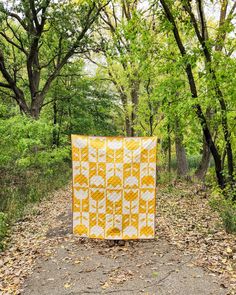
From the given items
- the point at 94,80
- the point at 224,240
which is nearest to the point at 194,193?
the point at 224,240

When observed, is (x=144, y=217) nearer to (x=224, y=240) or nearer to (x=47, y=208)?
(x=224, y=240)

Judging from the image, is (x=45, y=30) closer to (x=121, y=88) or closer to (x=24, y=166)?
(x=121, y=88)

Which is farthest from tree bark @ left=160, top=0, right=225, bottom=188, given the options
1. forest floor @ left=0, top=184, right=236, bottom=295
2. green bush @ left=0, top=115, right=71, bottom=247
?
green bush @ left=0, top=115, right=71, bottom=247

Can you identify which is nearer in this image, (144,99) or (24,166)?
(24,166)

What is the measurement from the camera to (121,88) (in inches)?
812

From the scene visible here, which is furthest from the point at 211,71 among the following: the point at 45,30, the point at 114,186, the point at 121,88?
the point at 121,88

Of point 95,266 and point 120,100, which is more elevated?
point 120,100

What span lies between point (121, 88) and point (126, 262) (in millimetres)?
15867

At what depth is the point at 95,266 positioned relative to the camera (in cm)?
564

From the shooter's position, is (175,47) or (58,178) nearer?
(175,47)

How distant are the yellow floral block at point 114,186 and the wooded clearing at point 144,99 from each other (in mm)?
629

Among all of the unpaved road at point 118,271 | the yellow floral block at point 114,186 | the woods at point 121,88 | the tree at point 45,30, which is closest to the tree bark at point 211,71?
the woods at point 121,88

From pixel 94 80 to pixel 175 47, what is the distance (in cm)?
1191

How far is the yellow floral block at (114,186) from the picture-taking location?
21.4 ft
